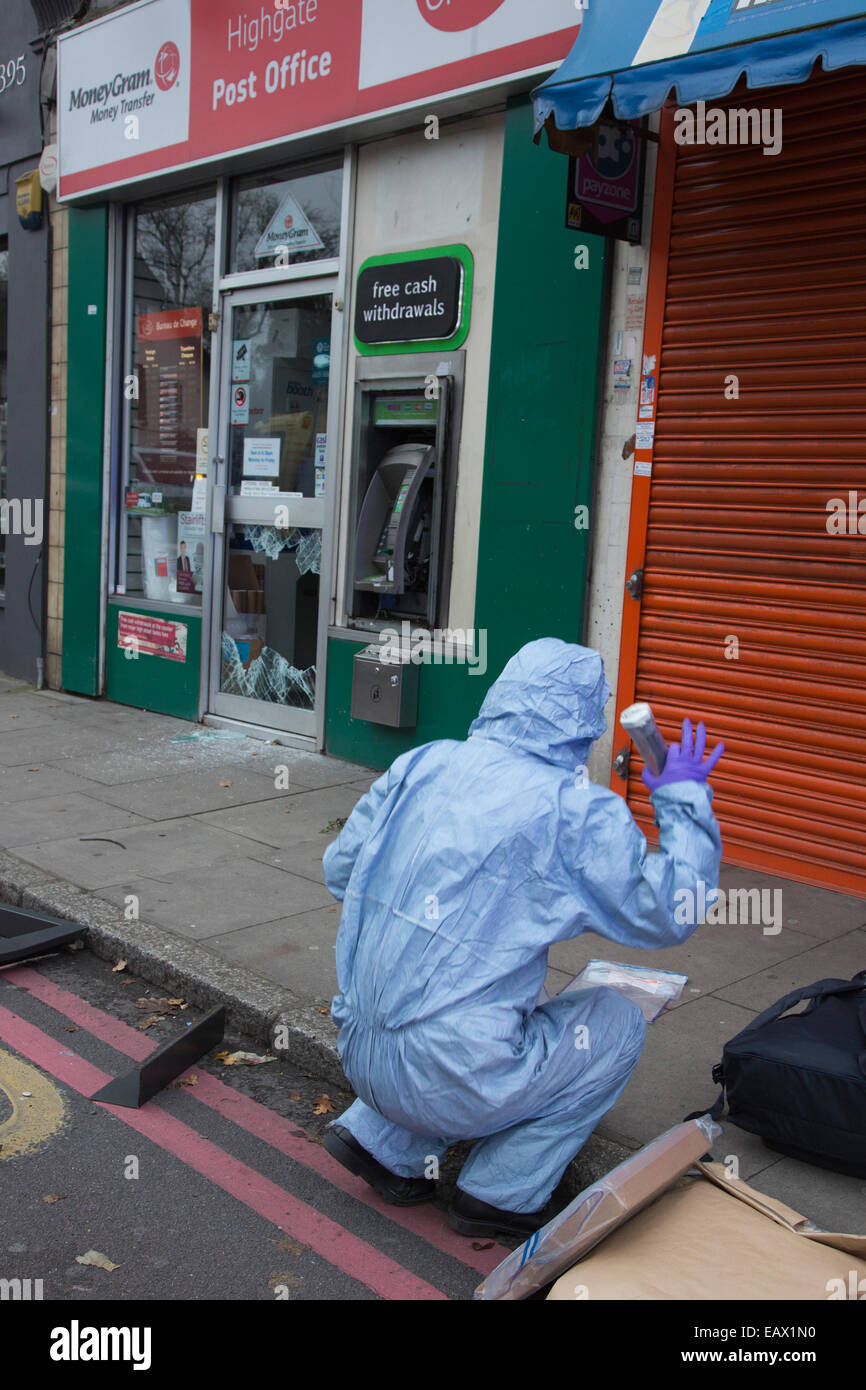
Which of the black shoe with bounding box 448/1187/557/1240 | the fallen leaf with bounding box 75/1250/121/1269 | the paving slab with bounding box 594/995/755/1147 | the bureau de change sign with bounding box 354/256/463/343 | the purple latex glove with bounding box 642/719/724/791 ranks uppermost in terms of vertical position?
the bureau de change sign with bounding box 354/256/463/343

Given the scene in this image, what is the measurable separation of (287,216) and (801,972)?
235 inches

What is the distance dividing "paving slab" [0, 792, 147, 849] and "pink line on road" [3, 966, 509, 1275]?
1.34 m

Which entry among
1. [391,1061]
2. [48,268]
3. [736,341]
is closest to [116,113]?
[48,268]

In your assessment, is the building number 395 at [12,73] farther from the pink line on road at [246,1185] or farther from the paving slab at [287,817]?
the pink line on road at [246,1185]

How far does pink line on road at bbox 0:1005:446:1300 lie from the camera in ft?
9.53

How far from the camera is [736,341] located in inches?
221

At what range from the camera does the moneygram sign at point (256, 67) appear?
6223 millimetres

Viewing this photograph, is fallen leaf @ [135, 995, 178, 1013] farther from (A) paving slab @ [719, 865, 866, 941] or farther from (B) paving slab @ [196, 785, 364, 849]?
(A) paving slab @ [719, 865, 866, 941]

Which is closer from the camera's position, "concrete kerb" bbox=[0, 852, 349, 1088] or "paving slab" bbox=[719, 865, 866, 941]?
"concrete kerb" bbox=[0, 852, 349, 1088]

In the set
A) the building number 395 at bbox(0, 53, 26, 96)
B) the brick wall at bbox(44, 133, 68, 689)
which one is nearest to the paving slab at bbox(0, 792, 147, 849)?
the brick wall at bbox(44, 133, 68, 689)

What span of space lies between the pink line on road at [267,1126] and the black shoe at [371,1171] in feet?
0.14

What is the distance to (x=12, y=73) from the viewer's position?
1029cm

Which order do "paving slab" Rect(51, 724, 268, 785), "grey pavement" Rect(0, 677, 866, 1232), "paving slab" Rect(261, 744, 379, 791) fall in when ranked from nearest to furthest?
"grey pavement" Rect(0, 677, 866, 1232), "paving slab" Rect(261, 744, 379, 791), "paving slab" Rect(51, 724, 268, 785)
